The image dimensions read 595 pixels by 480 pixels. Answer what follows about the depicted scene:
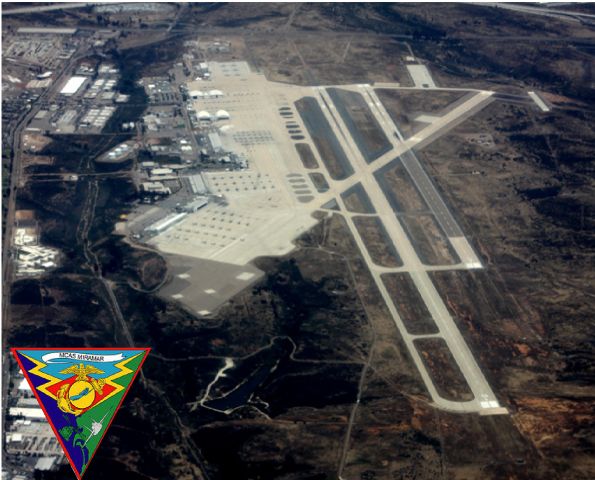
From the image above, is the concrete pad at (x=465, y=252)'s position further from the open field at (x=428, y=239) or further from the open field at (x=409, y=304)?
the open field at (x=409, y=304)

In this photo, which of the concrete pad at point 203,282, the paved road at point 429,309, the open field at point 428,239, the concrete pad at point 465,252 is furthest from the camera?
the open field at point 428,239

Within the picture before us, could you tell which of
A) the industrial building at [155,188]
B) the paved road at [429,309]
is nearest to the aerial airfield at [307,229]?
the paved road at [429,309]

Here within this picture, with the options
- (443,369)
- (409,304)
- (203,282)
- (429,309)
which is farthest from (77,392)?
(429,309)

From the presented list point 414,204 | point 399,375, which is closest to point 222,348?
point 399,375

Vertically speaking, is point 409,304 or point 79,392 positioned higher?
point 79,392

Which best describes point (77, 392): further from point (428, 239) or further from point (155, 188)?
point (428, 239)

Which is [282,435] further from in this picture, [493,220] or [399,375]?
[493,220]
